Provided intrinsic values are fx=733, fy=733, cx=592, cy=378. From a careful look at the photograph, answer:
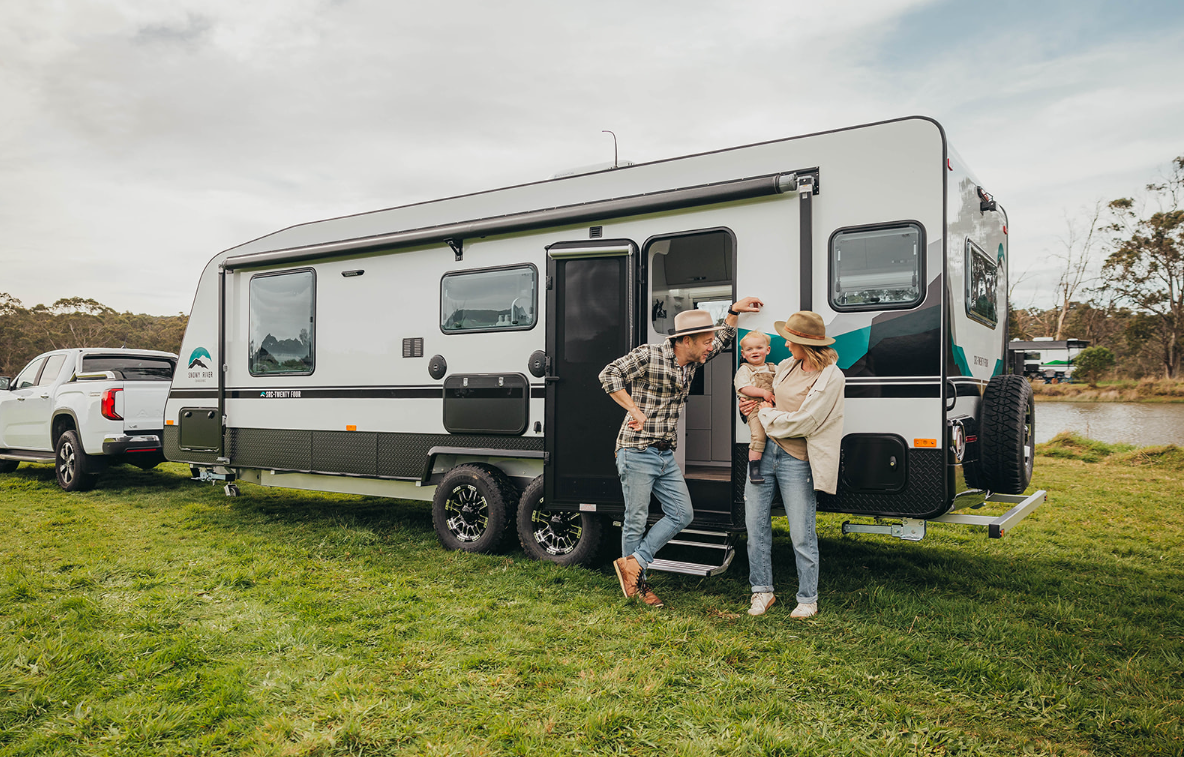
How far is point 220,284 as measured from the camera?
7.41 m

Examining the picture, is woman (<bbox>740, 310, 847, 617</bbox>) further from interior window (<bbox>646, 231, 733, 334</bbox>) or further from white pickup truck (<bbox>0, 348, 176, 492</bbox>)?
white pickup truck (<bbox>0, 348, 176, 492</bbox>)

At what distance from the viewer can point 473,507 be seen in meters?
5.88

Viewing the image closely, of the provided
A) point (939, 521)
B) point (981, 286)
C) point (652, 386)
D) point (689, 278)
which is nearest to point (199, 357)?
point (689, 278)

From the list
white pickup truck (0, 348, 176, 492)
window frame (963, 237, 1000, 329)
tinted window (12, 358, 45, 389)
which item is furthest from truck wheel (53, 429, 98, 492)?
window frame (963, 237, 1000, 329)

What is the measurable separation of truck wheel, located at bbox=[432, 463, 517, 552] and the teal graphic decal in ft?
10.5

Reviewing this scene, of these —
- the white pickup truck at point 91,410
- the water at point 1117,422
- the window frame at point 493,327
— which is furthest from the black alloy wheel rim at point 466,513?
the water at point 1117,422

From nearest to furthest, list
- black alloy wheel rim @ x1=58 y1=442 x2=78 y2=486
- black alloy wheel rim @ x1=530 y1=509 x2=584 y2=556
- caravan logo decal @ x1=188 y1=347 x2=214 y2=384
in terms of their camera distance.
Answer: black alloy wheel rim @ x1=530 y1=509 x2=584 y2=556 < caravan logo decal @ x1=188 y1=347 x2=214 y2=384 < black alloy wheel rim @ x1=58 y1=442 x2=78 y2=486

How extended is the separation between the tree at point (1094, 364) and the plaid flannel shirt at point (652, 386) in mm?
30734

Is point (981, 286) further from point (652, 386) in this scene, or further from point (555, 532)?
point (555, 532)

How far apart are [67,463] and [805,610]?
31.1 ft

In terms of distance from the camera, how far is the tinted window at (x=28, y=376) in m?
10.1

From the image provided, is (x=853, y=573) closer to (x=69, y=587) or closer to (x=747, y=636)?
(x=747, y=636)

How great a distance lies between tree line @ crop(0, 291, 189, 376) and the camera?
45312mm

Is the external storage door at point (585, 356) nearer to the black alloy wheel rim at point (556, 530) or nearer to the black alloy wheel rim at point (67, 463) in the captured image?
the black alloy wheel rim at point (556, 530)
